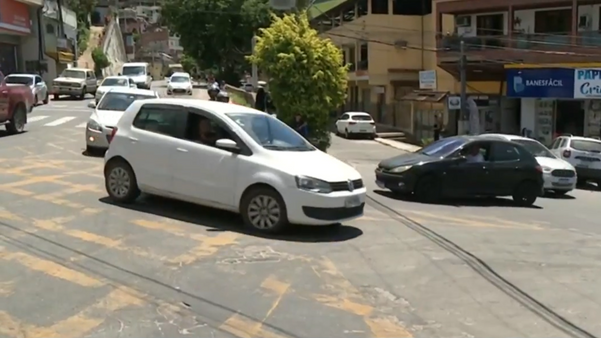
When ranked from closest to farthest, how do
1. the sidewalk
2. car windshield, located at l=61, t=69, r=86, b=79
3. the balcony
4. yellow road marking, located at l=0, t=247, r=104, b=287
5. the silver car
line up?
yellow road marking, located at l=0, t=247, r=104, b=287 < the balcony < the silver car < the sidewalk < car windshield, located at l=61, t=69, r=86, b=79

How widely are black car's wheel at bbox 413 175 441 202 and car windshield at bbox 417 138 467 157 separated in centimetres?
69

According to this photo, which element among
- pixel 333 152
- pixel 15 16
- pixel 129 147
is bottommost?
pixel 333 152

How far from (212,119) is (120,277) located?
3.59m

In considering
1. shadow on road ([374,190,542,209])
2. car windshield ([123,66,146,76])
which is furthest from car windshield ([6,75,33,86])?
shadow on road ([374,190,542,209])

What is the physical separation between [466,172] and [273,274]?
28.6 ft

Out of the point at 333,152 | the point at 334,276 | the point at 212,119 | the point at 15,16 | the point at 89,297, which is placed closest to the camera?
the point at 89,297

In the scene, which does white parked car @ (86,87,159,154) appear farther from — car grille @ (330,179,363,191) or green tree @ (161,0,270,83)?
green tree @ (161,0,270,83)

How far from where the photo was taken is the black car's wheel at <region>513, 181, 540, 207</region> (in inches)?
647

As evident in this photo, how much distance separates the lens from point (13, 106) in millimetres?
20938

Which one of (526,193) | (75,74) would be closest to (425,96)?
(75,74)

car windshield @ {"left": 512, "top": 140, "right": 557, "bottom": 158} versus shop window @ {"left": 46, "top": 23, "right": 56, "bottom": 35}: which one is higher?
shop window @ {"left": 46, "top": 23, "right": 56, "bottom": 35}

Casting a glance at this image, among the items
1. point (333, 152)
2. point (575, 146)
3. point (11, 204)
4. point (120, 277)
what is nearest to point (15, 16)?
point (333, 152)

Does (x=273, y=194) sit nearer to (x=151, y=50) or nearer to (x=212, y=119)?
(x=212, y=119)

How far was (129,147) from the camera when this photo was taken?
11.1 meters
